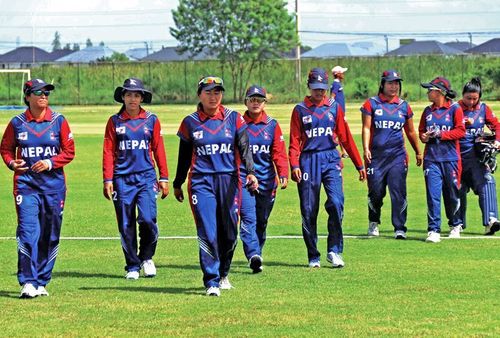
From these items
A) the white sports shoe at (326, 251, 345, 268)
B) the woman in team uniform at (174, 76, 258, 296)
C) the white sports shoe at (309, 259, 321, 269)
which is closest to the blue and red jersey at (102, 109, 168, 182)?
the woman in team uniform at (174, 76, 258, 296)

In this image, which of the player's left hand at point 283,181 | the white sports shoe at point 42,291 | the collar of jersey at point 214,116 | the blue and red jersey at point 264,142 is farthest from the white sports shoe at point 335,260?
the white sports shoe at point 42,291

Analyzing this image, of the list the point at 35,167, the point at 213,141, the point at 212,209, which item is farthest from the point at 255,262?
the point at 35,167

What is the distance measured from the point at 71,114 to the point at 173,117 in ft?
28.0

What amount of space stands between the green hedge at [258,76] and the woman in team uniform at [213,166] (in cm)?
6636

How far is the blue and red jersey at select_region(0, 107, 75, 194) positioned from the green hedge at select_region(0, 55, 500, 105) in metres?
66.2

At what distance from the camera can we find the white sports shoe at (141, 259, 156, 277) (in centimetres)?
1325

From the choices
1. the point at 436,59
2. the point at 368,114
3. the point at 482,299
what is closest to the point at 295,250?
the point at 368,114

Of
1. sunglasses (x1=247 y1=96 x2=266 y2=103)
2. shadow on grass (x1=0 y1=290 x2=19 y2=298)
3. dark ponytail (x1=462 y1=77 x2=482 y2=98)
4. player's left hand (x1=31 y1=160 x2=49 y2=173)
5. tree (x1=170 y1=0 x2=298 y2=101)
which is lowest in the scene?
shadow on grass (x1=0 y1=290 x2=19 y2=298)

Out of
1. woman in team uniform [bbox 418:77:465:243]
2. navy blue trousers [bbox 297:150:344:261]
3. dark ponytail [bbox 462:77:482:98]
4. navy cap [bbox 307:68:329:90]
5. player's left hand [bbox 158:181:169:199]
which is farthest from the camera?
dark ponytail [bbox 462:77:482:98]

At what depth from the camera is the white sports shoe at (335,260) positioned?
44.9ft

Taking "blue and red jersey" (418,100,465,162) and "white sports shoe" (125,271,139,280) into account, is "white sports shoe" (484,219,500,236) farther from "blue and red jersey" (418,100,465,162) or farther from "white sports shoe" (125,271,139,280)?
"white sports shoe" (125,271,139,280)

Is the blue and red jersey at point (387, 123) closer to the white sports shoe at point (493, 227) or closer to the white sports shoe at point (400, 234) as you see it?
the white sports shoe at point (400, 234)

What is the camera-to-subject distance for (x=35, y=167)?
11578mm

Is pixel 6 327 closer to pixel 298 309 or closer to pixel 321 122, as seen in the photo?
pixel 298 309
